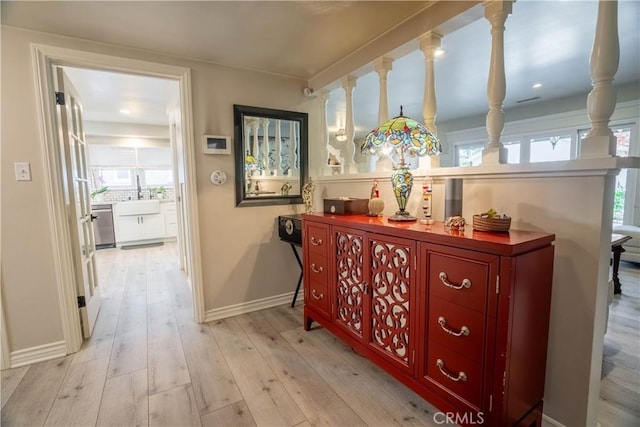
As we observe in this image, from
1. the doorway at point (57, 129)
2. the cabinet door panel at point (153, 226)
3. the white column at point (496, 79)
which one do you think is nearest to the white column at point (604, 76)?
the white column at point (496, 79)

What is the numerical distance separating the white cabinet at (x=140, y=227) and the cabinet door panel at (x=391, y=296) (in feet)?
17.9

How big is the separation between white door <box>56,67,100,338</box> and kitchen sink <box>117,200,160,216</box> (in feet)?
10.5

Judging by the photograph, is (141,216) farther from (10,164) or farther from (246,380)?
(246,380)

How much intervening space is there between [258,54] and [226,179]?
1.06 m

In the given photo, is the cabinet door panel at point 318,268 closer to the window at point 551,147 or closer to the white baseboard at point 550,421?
the white baseboard at point 550,421

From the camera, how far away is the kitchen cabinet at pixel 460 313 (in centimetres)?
111

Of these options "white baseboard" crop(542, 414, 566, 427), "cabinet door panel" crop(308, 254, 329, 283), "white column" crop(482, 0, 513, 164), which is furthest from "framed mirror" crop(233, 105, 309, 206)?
"white baseboard" crop(542, 414, 566, 427)

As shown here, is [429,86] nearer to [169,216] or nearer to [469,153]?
[469,153]

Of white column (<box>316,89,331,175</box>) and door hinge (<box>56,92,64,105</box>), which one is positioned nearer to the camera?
door hinge (<box>56,92,64,105</box>)

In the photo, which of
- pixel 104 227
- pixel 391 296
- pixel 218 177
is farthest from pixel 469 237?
pixel 104 227

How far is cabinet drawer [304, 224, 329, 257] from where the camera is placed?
2035 millimetres

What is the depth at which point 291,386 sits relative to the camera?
172 cm

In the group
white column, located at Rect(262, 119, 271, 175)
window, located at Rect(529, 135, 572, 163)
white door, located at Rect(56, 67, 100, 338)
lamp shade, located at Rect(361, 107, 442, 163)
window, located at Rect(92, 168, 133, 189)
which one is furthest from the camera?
window, located at Rect(92, 168, 133, 189)

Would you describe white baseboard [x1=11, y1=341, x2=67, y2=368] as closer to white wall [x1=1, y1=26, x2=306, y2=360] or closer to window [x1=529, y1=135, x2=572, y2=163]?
white wall [x1=1, y1=26, x2=306, y2=360]
